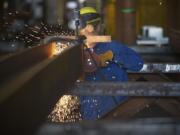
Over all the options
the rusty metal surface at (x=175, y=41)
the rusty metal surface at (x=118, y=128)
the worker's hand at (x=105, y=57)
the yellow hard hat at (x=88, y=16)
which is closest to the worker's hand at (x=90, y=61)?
the worker's hand at (x=105, y=57)

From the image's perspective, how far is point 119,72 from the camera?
4.82m

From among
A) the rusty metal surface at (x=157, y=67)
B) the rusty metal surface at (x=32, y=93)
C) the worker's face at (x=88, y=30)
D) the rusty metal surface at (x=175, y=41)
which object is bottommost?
the rusty metal surface at (x=157, y=67)

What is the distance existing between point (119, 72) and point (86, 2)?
4.42 metres

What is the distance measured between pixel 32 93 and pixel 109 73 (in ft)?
9.32

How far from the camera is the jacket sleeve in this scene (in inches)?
185

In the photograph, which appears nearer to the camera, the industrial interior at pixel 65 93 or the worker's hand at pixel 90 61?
the industrial interior at pixel 65 93

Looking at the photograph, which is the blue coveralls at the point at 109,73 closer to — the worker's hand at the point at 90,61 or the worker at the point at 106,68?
the worker at the point at 106,68

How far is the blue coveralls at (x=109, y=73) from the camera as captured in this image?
4.68 meters

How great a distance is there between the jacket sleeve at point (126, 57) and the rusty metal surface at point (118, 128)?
2.33 metres

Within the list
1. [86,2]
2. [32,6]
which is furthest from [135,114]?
[32,6]

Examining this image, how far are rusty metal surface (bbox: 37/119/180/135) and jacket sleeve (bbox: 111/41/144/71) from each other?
2.33 meters

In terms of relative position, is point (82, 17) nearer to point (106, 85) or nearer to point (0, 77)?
point (106, 85)

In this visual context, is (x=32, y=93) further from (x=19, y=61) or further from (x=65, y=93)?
(x=65, y=93)

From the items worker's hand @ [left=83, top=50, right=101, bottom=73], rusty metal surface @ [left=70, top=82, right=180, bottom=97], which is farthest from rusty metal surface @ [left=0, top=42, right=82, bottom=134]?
worker's hand @ [left=83, top=50, right=101, bottom=73]
